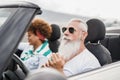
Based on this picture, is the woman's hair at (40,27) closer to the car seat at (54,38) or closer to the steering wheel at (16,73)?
the car seat at (54,38)

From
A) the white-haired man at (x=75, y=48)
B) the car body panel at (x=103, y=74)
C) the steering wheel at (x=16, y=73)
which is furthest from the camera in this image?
the white-haired man at (x=75, y=48)

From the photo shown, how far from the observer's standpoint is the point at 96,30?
493cm

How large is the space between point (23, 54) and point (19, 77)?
2181 millimetres

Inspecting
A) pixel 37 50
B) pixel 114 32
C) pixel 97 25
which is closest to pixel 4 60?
pixel 37 50

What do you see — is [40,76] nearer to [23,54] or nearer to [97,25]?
[23,54]

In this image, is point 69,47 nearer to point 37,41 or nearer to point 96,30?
point 37,41

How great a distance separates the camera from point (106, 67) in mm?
3404

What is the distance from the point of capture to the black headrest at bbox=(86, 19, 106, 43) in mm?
4918

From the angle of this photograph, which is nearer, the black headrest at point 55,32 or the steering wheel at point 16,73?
the steering wheel at point 16,73

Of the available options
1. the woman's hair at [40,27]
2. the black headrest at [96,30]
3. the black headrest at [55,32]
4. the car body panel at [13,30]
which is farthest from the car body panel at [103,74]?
the black headrest at [55,32]

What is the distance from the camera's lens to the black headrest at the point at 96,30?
4918mm

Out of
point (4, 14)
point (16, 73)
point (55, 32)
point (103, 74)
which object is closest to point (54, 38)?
point (55, 32)

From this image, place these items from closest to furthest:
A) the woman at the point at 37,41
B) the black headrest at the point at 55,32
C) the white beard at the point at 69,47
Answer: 1. the white beard at the point at 69,47
2. the woman at the point at 37,41
3. the black headrest at the point at 55,32

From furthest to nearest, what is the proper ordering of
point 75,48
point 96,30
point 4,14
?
point 96,30 < point 75,48 < point 4,14
